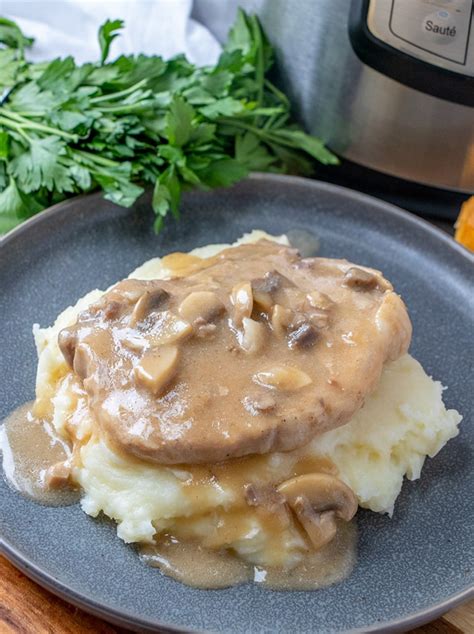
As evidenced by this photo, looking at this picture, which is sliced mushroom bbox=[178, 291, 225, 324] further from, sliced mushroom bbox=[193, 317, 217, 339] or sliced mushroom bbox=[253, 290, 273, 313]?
sliced mushroom bbox=[253, 290, 273, 313]

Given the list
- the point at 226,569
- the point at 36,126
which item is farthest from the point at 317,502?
the point at 36,126

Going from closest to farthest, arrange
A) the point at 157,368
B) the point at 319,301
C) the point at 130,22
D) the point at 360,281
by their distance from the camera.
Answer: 1. the point at 157,368
2. the point at 319,301
3. the point at 360,281
4. the point at 130,22

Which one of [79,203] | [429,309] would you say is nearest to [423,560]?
[429,309]

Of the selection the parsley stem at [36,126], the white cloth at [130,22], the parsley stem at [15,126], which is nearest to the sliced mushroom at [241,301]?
the parsley stem at [36,126]

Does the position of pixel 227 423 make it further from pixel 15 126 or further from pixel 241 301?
pixel 15 126

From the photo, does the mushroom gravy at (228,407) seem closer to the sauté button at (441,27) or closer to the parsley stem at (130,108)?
the parsley stem at (130,108)
